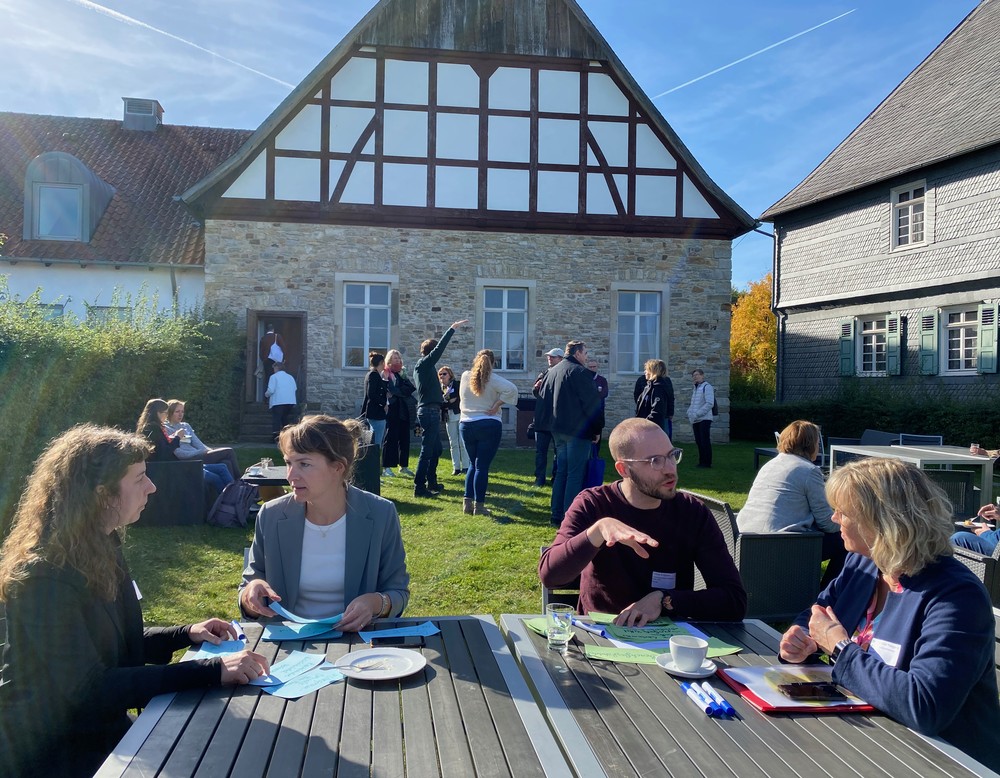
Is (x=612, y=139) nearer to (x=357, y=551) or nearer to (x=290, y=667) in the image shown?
(x=357, y=551)

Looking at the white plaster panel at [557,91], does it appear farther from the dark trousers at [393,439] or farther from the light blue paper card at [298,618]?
the light blue paper card at [298,618]

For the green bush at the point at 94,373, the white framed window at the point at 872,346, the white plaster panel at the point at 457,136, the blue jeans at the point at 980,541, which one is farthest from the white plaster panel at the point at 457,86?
the blue jeans at the point at 980,541

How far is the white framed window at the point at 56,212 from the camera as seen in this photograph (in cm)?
1838

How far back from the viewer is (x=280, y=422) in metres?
14.4

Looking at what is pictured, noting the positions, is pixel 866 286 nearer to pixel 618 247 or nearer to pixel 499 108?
pixel 618 247

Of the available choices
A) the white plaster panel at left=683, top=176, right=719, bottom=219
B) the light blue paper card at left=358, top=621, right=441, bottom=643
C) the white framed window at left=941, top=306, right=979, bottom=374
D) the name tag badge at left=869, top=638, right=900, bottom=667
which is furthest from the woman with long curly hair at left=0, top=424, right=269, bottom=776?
the white framed window at left=941, top=306, right=979, bottom=374

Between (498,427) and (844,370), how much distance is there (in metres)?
14.0

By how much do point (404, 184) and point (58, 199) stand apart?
8.27 meters

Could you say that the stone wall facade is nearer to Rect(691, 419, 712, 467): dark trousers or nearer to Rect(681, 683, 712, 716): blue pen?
Rect(691, 419, 712, 467): dark trousers

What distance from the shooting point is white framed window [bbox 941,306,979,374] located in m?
16.6

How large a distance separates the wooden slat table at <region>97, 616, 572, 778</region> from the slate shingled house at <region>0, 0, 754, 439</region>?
14034 mm

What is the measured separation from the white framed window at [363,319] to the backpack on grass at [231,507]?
8.51 metres

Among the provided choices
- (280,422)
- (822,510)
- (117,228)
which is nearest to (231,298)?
(280,422)

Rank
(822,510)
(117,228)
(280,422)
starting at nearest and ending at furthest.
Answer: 1. (822,510)
2. (280,422)
3. (117,228)
